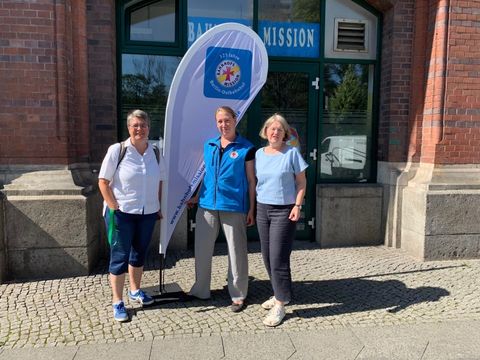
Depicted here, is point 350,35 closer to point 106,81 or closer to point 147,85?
point 147,85

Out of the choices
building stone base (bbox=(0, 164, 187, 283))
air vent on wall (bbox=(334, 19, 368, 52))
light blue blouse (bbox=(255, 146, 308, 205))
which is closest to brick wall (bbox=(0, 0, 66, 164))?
building stone base (bbox=(0, 164, 187, 283))

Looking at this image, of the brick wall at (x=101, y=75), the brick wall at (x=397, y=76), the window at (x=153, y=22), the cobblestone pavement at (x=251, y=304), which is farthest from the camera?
the brick wall at (x=397, y=76)

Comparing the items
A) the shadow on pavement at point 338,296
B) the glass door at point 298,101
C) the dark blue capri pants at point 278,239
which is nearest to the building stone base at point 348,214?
the glass door at point 298,101

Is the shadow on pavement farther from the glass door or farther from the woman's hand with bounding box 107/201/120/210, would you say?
the glass door

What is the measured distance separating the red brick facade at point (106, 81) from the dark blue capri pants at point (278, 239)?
2475 millimetres

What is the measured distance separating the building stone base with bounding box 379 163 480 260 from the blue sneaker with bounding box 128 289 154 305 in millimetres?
3471

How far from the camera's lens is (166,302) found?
4.07m

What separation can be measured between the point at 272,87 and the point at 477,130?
2763mm

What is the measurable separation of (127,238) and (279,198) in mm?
1358

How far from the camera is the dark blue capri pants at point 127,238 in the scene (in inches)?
145

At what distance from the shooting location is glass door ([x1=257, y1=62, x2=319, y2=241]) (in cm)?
612

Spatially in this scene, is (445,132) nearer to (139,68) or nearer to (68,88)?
(139,68)

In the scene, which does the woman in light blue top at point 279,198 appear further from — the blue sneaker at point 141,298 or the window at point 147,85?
the window at point 147,85

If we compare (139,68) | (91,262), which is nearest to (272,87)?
(139,68)
